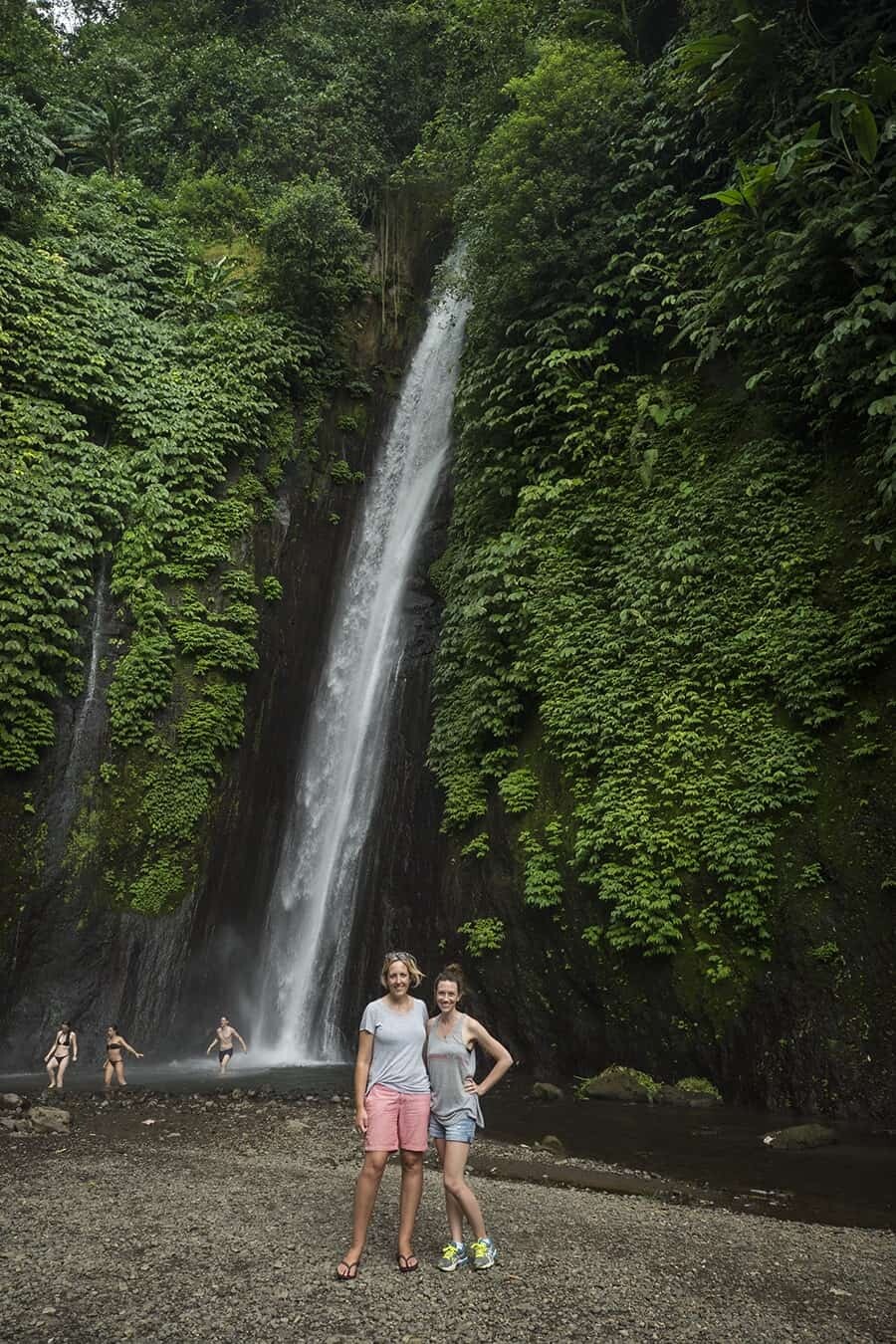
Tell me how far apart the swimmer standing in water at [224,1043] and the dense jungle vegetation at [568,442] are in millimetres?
2444

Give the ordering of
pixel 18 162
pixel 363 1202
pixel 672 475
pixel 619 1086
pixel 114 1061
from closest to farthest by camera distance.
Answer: pixel 363 1202
pixel 619 1086
pixel 114 1061
pixel 672 475
pixel 18 162

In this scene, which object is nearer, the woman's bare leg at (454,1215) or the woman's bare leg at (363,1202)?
the woman's bare leg at (363,1202)

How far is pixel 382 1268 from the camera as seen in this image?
159 inches

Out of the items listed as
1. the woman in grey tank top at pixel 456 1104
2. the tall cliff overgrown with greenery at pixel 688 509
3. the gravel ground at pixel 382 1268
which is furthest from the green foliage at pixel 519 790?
the woman in grey tank top at pixel 456 1104

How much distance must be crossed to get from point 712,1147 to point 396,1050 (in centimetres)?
438

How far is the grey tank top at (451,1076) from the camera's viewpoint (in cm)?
421

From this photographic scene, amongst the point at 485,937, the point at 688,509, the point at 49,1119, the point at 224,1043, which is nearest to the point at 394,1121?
the point at 49,1119

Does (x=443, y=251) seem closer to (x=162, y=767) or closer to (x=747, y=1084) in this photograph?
(x=162, y=767)

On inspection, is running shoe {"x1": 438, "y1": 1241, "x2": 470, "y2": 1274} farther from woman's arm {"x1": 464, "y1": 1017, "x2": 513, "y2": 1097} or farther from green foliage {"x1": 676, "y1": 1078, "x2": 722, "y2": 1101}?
green foliage {"x1": 676, "y1": 1078, "x2": 722, "y2": 1101}

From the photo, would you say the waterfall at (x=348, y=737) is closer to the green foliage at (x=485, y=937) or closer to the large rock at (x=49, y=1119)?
the green foliage at (x=485, y=937)

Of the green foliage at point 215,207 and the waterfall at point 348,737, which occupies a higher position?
the green foliage at point 215,207

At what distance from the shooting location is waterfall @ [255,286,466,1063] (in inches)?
508

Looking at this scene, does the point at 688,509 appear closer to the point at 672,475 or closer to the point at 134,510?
the point at 672,475

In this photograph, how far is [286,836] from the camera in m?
14.4
